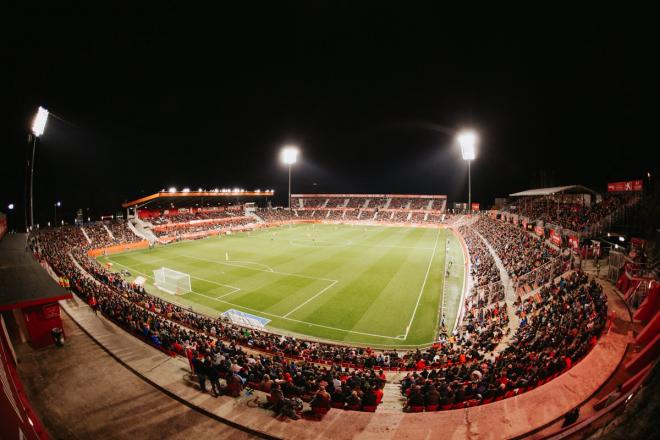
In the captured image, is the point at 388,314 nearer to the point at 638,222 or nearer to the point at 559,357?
the point at 559,357

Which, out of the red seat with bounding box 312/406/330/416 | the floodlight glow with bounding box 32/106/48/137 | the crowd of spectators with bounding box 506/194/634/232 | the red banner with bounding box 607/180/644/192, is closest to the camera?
the red seat with bounding box 312/406/330/416

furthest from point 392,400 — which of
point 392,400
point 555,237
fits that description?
point 555,237

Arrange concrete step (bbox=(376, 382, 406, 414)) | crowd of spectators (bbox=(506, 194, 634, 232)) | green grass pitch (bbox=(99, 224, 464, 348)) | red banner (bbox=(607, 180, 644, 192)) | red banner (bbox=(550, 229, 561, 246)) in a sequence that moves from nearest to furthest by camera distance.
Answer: concrete step (bbox=(376, 382, 406, 414))
green grass pitch (bbox=(99, 224, 464, 348))
red banner (bbox=(550, 229, 561, 246))
crowd of spectators (bbox=(506, 194, 634, 232))
red banner (bbox=(607, 180, 644, 192))

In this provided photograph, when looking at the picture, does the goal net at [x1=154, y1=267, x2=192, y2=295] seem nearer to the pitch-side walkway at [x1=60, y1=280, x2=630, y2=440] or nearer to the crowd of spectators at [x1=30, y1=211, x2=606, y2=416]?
the crowd of spectators at [x1=30, y1=211, x2=606, y2=416]

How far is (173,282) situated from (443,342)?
21374 mm

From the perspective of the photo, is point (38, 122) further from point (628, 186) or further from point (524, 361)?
point (628, 186)

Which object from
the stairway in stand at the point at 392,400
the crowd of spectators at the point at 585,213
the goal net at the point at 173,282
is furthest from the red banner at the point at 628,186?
the goal net at the point at 173,282

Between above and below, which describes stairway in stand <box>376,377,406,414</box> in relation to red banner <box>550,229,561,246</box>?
below

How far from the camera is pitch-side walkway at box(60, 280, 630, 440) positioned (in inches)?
241

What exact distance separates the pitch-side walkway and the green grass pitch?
30.0 feet

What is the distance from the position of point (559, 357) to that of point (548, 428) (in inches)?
147

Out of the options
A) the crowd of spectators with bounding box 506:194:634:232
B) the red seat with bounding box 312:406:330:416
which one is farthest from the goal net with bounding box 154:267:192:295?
the crowd of spectators with bounding box 506:194:634:232

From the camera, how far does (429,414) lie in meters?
6.94

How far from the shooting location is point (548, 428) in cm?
601
